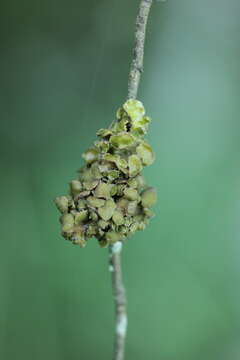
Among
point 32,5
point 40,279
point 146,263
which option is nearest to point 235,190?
point 146,263

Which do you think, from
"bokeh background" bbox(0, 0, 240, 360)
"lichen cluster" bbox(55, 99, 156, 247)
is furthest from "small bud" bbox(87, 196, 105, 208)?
"bokeh background" bbox(0, 0, 240, 360)

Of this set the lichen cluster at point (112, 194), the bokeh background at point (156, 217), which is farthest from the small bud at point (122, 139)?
the bokeh background at point (156, 217)

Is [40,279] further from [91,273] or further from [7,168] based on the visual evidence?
[7,168]

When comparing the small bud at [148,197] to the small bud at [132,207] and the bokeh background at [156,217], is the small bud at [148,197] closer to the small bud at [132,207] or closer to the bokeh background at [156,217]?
the small bud at [132,207]

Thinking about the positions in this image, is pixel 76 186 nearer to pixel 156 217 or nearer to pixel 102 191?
pixel 102 191

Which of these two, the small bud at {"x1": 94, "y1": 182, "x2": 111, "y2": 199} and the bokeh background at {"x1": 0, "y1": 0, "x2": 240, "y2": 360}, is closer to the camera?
the small bud at {"x1": 94, "y1": 182, "x2": 111, "y2": 199}

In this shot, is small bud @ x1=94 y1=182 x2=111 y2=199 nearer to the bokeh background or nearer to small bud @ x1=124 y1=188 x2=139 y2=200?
small bud @ x1=124 y1=188 x2=139 y2=200
